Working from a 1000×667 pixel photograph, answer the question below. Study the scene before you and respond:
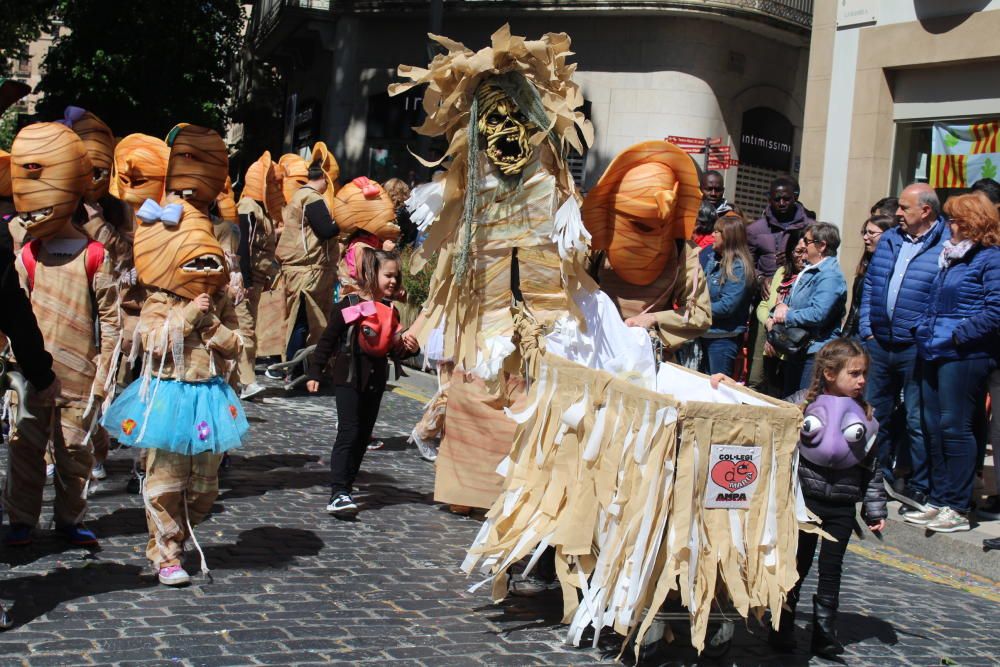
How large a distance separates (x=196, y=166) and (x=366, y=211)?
14.1ft

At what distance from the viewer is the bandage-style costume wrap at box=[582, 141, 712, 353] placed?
6.31m

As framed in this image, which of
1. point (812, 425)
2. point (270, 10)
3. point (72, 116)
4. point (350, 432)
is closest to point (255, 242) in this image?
point (72, 116)

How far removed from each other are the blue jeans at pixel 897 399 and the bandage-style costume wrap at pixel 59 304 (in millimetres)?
4691

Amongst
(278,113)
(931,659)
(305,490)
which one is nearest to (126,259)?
(305,490)

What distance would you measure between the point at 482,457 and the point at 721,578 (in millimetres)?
2238

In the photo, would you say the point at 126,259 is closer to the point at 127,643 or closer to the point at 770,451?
the point at 127,643

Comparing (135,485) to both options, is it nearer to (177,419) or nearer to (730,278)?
(177,419)

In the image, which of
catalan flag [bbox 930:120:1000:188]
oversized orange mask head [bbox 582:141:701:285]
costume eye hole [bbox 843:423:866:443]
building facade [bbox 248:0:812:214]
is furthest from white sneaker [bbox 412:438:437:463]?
building facade [bbox 248:0:812:214]

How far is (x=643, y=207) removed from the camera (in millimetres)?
6266

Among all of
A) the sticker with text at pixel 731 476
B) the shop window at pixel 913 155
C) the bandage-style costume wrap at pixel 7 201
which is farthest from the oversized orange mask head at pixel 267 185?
the sticker with text at pixel 731 476

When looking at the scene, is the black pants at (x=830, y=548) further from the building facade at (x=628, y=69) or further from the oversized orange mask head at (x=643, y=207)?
the building facade at (x=628, y=69)

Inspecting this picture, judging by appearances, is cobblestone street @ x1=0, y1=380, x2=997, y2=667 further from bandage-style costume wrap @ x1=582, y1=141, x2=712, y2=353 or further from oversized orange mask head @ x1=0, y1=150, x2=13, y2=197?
oversized orange mask head @ x1=0, y1=150, x2=13, y2=197

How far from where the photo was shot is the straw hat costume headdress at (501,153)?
617 cm

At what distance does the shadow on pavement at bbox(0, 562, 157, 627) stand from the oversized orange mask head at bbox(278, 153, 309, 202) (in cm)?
726
